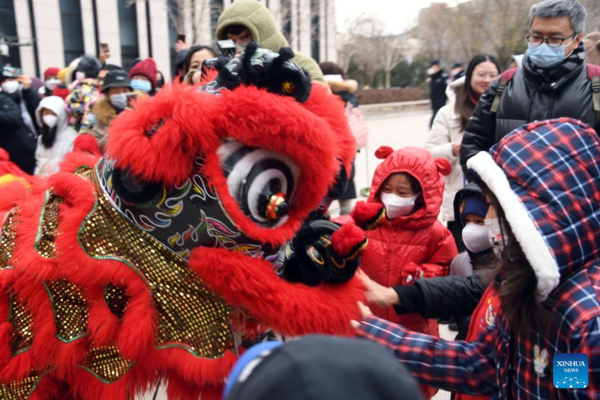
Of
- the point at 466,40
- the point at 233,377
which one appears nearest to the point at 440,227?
the point at 233,377

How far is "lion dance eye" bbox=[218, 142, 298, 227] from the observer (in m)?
1.26

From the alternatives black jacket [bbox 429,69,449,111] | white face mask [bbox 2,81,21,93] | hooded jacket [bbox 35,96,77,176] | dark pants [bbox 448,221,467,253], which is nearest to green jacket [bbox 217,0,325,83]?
dark pants [bbox 448,221,467,253]

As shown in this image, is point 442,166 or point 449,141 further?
point 449,141

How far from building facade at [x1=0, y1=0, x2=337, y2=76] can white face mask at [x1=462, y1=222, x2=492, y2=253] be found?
41.2 ft

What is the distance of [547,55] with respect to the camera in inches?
95.1

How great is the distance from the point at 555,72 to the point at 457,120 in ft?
3.70

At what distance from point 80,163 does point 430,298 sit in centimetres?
127

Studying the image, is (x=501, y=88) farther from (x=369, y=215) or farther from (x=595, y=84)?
(x=369, y=215)

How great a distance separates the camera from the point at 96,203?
1365 millimetres

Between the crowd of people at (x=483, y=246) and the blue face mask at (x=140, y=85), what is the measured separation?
55cm

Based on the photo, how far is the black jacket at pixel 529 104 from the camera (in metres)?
2.38

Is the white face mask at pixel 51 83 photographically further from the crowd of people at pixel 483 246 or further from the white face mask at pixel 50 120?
the crowd of people at pixel 483 246

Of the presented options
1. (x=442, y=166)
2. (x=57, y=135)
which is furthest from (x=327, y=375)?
(x=57, y=135)

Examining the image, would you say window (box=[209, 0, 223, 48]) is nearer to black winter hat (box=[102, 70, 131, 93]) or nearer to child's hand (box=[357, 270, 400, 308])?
black winter hat (box=[102, 70, 131, 93])
